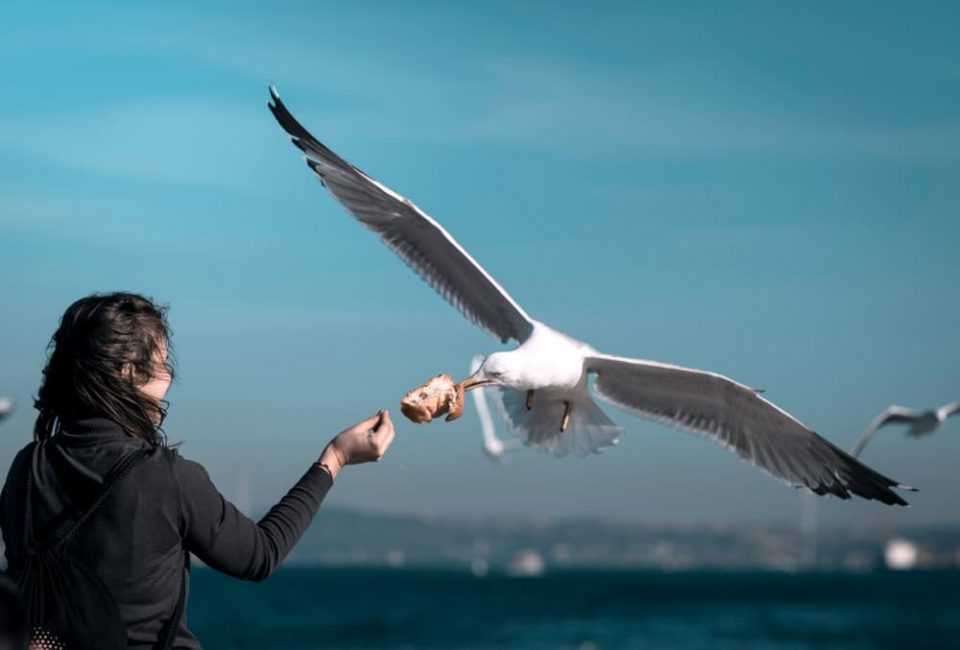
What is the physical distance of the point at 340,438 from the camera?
2105 mm

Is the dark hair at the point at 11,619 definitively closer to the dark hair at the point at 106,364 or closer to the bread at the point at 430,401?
the dark hair at the point at 106,364

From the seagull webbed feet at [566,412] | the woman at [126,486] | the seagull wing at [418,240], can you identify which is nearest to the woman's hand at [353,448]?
the woman at [126,486]

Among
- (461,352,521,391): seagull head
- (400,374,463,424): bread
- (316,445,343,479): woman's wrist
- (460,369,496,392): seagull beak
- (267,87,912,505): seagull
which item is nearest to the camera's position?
(316,445,343,479): woman's wrist

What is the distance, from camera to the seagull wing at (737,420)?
15.2 feet

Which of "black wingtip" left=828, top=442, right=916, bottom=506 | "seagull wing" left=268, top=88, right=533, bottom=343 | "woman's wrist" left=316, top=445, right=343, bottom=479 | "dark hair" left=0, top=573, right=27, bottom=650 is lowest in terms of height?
"dark hair" left=0, top=573, right=27, bottom=650

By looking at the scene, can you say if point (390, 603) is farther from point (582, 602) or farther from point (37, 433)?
point (37, 433)

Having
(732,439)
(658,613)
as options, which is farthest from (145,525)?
(658,613)

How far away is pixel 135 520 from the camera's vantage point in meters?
1.85

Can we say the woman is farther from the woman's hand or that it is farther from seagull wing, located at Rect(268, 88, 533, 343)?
seagull wing, located at Rect(268, 88, 533, 343)

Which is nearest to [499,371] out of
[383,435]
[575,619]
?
[383,435]

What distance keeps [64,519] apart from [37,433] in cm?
17

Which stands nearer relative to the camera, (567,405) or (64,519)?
(64,519)

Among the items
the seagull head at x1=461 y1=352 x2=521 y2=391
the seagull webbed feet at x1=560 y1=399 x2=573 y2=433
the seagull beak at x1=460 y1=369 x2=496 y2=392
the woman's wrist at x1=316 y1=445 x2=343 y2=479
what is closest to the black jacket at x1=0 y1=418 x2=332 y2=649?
the woman's wrist at x1=316 y1=445 x2=343 y2=479

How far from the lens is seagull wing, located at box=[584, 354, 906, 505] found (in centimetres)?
463
